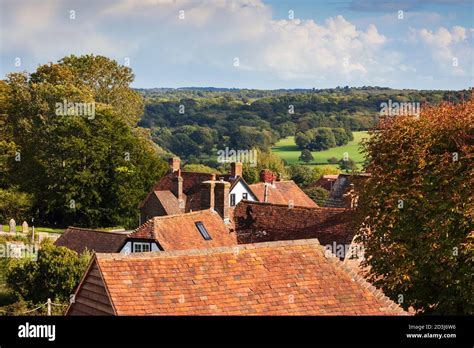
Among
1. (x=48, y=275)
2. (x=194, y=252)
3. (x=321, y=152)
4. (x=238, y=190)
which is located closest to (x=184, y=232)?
(x=48, y=275)

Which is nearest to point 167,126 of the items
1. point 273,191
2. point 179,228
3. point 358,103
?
point 358,103

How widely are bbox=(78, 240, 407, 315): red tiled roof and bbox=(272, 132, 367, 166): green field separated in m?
96.1

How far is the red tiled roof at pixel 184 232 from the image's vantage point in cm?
3020

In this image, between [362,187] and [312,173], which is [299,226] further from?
[312,173]

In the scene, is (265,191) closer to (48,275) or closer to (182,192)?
(182,192)

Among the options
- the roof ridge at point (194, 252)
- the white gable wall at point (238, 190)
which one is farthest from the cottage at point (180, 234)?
the white gable wall at point (238, 190)

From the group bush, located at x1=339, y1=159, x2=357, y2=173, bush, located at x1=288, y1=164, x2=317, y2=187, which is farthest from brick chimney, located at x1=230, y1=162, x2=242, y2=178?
bush, located at x1=339, y1=159, x2=357, y2=173

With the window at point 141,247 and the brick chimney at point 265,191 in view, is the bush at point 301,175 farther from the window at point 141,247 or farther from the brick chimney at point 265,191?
the window at point 141,247

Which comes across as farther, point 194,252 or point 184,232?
point 184,232

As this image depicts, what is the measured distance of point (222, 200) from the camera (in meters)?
33.9

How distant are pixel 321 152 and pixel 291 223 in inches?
3507

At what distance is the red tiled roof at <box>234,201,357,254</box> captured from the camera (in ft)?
98.7

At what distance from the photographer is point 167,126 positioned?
444 feet

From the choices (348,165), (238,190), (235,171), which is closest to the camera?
(238,190)
